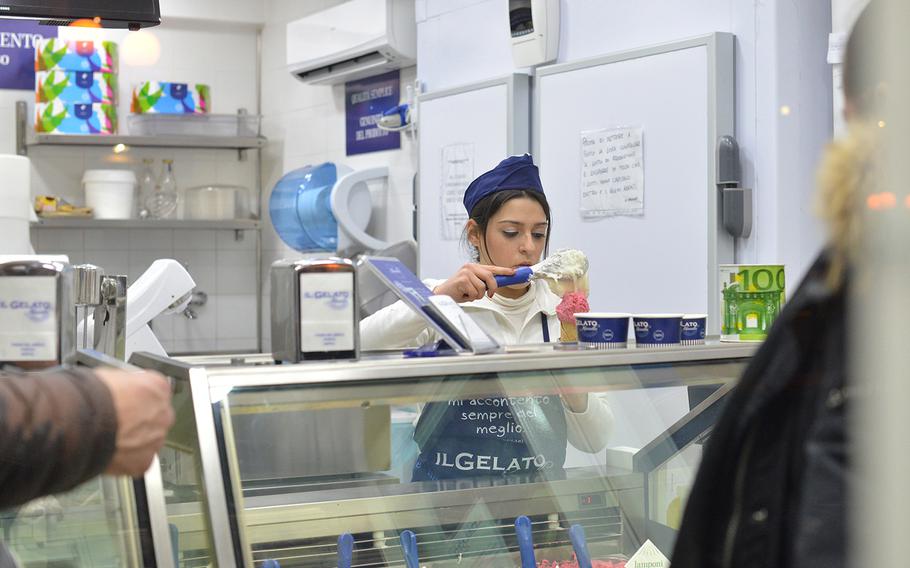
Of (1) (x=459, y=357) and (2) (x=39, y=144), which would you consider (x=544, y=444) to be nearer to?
(1) (x=459, y=357)

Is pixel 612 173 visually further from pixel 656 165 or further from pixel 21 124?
pixel 21 124

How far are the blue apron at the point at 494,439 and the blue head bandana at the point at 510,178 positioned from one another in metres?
0.95

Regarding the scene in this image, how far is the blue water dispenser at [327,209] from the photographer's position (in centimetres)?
548

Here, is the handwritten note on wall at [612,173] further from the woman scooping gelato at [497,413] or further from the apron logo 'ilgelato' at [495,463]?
the apron logo 'ilgelato' at [495,463]

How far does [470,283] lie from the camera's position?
86.7 inches

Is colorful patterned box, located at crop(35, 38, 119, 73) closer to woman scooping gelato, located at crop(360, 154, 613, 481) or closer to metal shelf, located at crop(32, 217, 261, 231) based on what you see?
metal shelf, located at crop(32, 217, 261, 231)

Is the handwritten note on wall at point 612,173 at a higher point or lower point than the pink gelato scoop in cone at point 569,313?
higher

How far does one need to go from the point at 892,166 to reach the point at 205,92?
602 centimetres

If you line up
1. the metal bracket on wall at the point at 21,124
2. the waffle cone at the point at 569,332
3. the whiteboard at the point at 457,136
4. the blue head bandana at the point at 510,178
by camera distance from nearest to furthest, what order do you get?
the waffle cone at the point at 569,332 < the blue head bandana at the point at 510,178 < the whiteboard at the point at 457,136 < the metal bracket on wall at the point at 21,124

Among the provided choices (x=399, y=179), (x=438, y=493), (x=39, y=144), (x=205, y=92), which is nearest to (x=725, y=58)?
(x=438, y=493)

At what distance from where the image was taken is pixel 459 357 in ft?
5.42

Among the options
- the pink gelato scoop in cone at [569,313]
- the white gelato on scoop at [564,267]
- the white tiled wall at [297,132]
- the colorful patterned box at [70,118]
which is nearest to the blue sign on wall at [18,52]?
the colorful patterned box at [70,118]

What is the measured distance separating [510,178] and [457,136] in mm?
1768

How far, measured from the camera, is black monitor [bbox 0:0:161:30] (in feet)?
10.6
